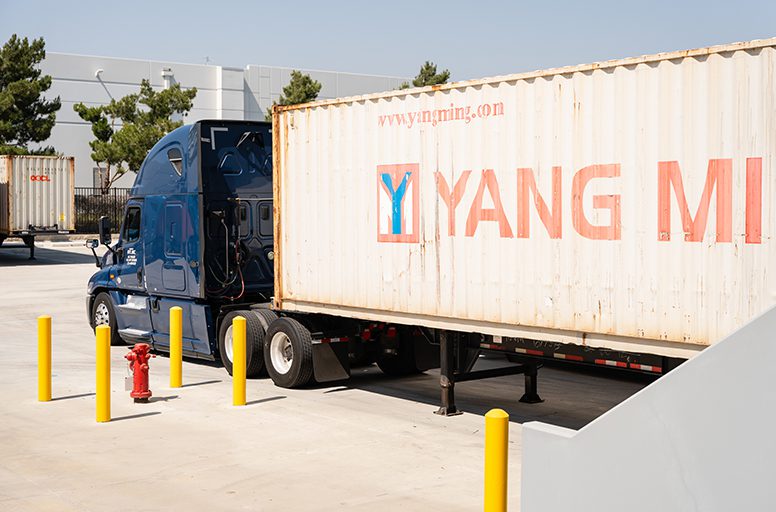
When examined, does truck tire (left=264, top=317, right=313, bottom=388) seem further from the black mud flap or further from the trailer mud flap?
the trailer mud flap

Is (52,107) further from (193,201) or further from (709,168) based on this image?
(709,168)

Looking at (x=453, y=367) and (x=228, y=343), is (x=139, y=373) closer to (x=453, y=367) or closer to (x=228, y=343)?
(x=228, y=343)

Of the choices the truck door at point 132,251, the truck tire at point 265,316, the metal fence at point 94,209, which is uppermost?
the metal fence at point 94,209

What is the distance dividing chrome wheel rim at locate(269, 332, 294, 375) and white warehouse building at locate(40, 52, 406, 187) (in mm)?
46465

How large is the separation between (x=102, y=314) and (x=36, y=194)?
1980cm

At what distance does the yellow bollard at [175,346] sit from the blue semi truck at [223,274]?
0.95m

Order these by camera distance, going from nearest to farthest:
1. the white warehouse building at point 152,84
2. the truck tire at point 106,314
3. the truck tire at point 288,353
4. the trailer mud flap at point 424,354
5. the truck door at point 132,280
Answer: the truck tire at point 288,353 < the trailer mud flap at point 424,354 < the truck door at point 132,280 < the truck tire at point 106,314 < the white warehouse building at point 152,84

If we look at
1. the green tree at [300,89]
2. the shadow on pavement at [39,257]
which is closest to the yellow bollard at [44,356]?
the shadow on pavement at [39,257]

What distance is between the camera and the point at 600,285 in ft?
30.0

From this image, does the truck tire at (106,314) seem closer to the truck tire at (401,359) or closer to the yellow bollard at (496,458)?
the truck tire at (401,359)

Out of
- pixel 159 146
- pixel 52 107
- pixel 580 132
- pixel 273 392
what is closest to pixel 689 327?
pixel 580 132

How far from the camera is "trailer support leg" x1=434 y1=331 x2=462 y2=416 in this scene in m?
11.2

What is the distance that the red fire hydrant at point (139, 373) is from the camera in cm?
1177

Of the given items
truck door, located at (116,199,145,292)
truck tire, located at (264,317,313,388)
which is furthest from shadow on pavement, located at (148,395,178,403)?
truck door, located at (116,199,145,292)
